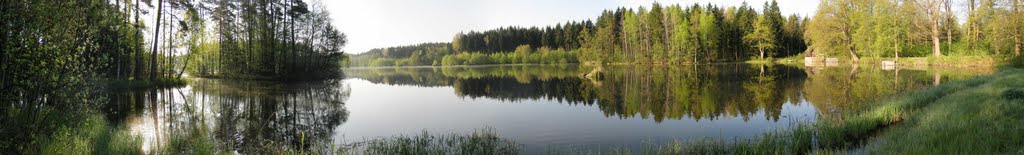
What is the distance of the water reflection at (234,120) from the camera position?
856 centimetres

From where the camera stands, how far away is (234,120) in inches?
453

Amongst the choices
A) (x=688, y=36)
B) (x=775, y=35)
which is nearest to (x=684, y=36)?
(x=688, y=36)

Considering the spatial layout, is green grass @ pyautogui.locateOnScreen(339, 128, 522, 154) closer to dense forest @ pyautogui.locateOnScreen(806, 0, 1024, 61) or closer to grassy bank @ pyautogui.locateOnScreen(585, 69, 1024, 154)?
grassy bank @ pyautogui.locateOnScreen(585, 69, 1024, 154)

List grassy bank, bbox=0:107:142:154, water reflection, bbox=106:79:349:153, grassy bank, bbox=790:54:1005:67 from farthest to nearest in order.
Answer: grassy bank, bbox=790:54:1005:67 → water reflection, bbox=106:79:349:153 → grassy bank, bbox=0:107:142:154

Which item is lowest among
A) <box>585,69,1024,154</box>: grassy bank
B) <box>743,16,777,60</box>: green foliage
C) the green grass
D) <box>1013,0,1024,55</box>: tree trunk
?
the green grass

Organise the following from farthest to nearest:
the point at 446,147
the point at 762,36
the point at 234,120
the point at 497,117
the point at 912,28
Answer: the point at 762,36 < the point at 912,28 < the point at 497,117 < the point at 234,120 < the point at 446,147

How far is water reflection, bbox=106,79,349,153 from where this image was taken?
8562mm

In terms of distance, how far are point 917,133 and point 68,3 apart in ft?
34.5

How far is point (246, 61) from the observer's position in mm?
32750

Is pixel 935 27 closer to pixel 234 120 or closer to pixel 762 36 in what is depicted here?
pixel 762 36

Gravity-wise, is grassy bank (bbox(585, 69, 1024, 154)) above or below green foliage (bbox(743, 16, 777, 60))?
below

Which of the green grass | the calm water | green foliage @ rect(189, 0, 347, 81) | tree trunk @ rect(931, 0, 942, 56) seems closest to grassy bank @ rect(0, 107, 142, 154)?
the calm water

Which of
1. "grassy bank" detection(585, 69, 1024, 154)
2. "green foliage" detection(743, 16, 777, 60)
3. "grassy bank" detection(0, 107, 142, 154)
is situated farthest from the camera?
"green foliage" detection(743, 16, 777, 60)

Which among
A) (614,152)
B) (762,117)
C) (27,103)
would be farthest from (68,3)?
(762,117)
